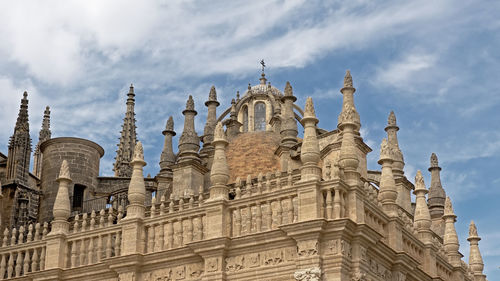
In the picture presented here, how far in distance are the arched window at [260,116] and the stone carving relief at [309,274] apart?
2297cm

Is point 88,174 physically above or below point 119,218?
above

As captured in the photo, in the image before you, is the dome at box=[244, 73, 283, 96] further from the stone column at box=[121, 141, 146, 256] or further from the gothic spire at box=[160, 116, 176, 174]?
the stone column at box=[121, 141, 146, 256]

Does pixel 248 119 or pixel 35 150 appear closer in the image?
pixel 248 119

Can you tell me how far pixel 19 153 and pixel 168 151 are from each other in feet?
20.5

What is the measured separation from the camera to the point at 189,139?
116ft

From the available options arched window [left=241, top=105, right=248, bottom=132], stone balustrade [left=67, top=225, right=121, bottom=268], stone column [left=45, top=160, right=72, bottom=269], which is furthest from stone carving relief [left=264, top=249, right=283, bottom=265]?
arched window [left=241, top=105, right=248, bottom=132]

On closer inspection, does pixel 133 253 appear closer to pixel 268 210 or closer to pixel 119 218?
pixel 119 218

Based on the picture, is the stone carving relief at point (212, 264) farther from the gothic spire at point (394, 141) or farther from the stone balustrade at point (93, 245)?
the gothic spire at point (394, 141)

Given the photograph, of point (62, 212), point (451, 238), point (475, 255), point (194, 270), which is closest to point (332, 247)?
point (194, 270)

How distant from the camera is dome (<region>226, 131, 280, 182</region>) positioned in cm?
3447

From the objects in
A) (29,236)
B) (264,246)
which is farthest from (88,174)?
(264,246)

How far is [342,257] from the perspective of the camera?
773 inches

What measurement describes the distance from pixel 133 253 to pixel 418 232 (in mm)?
8050

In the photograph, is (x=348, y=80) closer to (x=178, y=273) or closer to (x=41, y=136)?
(x=178, y=273)
